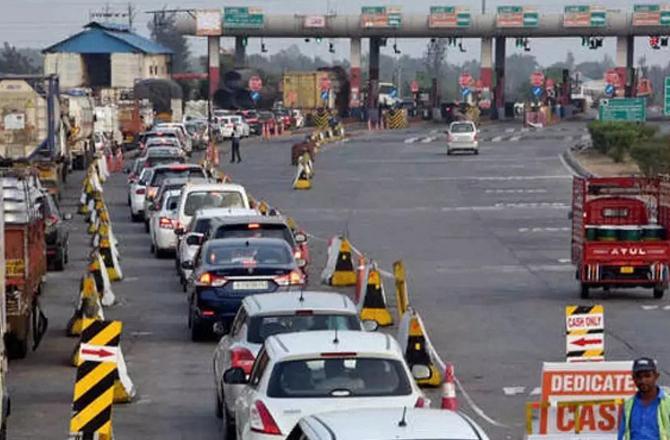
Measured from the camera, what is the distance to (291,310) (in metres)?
17.7

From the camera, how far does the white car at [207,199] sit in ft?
117

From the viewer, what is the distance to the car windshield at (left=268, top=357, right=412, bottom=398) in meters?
13.9

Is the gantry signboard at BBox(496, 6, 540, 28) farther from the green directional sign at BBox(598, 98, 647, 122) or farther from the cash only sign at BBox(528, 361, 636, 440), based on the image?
the cash only sign at BBox(528, 361, 636, 440)

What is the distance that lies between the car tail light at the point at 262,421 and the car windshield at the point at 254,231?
13.6m

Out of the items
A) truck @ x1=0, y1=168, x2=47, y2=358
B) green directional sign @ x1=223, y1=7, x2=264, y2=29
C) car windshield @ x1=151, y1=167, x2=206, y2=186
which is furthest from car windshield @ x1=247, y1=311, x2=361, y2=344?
green directional sign @ x1=223, y1=7, x2=264, y2=29

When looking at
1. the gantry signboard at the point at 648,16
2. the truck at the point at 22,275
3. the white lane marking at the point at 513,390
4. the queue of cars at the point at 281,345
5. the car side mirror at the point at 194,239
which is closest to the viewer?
the queue of cars at the point at 281,345

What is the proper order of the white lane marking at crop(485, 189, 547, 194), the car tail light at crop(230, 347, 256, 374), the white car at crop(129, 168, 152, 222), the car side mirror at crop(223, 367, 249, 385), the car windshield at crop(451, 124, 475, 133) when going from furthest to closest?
the car windshield at crop(451, 124, 475, 133) < the white lane marking at crop(485, 189, 547, 194) < the white car at crop(129, 168, 152, 222) < the car tail light at crop(230, 347, 256, 374) < the car side mirror at crop(223, 367, 249, 385)

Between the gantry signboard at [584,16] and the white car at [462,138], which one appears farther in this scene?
the gantry signboard at [584,16]

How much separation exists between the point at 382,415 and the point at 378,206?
4136cm

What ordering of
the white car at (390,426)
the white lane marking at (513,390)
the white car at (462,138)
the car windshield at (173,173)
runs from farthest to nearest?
the white car at (462,138)
the car windshield at (173,173)
the white lane marking at (513,390)
the white car at (390,426)

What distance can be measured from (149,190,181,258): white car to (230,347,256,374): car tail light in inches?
747

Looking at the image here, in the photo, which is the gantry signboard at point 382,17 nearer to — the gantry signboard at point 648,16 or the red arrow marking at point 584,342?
the gantry signboard at point 648,16

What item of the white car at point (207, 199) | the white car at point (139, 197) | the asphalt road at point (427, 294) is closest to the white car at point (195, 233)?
the asphalt road at point (427, 294)

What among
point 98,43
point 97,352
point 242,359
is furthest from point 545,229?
point 98,43
